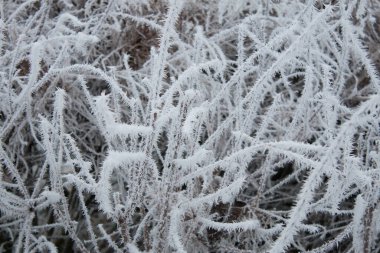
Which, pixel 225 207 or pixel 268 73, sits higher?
pixel 268 73

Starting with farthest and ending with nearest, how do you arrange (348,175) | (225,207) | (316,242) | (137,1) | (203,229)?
(137,1)
(316,242)
(225,207)
(203,229)
(348,175)

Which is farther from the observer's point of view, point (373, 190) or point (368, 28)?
point (368, 28)

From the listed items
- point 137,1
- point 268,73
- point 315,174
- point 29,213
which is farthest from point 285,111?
point 29,213

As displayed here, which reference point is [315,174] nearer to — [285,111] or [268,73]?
[268,73]

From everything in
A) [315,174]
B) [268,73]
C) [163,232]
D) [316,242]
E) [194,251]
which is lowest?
[316,242]

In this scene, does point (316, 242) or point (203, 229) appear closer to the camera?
point (203, 229)

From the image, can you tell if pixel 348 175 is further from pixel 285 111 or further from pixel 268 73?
pixel 285 111

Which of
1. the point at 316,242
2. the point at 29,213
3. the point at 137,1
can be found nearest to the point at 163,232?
the point at 29,213

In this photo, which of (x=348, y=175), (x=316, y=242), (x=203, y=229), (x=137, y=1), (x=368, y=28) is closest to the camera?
(x=348, y=175)

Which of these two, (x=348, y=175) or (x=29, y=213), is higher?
(x=348, y=175)
